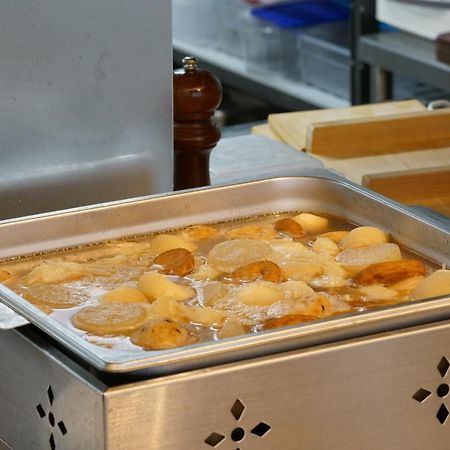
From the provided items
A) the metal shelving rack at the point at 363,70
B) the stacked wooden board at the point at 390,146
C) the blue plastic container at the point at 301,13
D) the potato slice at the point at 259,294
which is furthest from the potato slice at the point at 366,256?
the blue plastic container at the point at 301,13

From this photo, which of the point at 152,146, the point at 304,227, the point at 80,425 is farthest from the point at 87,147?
the point at 80,425

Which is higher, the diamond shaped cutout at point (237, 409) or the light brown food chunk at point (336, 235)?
the light brown food chunk at point (336, 235)

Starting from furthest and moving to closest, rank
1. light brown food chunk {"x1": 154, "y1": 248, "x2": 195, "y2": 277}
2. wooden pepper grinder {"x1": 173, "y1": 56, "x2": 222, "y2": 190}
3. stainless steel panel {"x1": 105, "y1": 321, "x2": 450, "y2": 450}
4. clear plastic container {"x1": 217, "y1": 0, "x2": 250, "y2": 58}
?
clear plastic container {"x1": 217, "y1": 0, "x2": 250, "y2": 58}, wooden pepper grinder {"x1": 173, "y1": 56, "x2": 222, "y2": 190}, light brown food chunk {"x1": 154, "y1": 248, "x2": 195, "y2": 277}, stainless steel panel {"x1": 105, "y1": 321, "x2": 450, "y2": 450}

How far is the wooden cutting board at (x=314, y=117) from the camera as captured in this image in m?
2.39

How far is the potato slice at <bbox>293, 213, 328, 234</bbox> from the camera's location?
1.57 m

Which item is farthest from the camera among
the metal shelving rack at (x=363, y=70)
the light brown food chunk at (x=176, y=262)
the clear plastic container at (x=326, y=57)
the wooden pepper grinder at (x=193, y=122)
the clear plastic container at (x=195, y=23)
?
the clear plastic container at (x=195, y=23)

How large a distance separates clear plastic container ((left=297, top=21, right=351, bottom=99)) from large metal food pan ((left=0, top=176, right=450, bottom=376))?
2.51 m

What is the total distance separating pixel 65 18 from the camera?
1582 millimetres

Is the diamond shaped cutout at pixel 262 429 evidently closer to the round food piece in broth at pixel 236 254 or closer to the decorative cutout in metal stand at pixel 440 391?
the decorative cutout in metal stand at pixel 440 391

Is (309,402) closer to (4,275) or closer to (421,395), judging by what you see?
(421,395)

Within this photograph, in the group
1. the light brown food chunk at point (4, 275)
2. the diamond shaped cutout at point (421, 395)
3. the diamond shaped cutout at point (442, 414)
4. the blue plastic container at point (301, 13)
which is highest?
the light brown food chunk at point (4, 275)

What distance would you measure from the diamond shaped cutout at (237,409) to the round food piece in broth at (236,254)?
31 cm

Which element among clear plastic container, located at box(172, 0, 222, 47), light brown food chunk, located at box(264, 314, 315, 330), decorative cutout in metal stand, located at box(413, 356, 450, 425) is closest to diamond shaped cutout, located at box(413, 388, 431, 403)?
decorative cutout in metal stand, located at box(413, 356, 450, 425)

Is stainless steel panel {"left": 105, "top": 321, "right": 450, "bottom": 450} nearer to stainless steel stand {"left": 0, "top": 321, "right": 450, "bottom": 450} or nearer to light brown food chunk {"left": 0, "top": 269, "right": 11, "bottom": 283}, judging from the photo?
stainless steel stand {"left": 0, "top": 321, "right": 450, "bottom": 450}
